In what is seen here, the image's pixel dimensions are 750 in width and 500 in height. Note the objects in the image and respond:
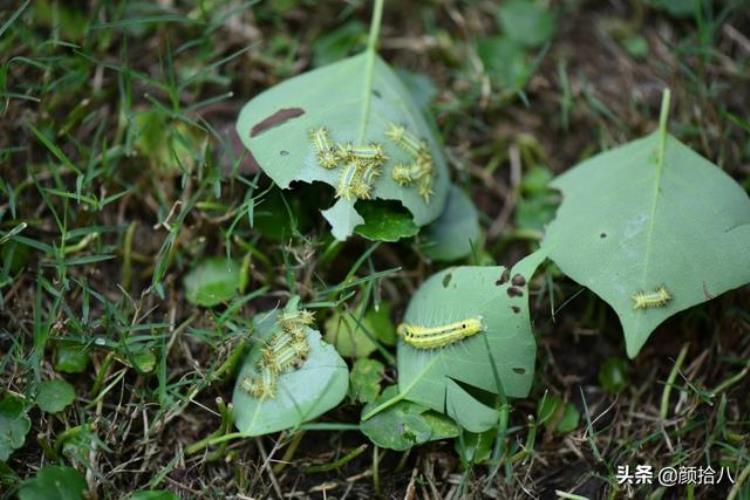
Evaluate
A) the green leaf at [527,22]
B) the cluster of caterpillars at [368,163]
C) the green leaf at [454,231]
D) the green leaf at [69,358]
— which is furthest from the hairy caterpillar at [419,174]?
the green leaf at [69,358]

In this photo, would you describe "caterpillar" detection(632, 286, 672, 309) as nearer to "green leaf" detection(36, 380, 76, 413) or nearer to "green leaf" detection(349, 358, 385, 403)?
"green leaf" detection(349, 358, 385, 403)

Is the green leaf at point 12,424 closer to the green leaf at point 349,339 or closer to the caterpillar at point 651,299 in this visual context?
the green leaf at point 349,339

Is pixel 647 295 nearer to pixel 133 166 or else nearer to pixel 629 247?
pixel 629 247

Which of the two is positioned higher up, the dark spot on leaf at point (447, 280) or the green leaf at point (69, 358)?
the dark spot on leaf at point (447, 280)

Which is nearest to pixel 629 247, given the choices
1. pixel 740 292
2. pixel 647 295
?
pixel 647 295

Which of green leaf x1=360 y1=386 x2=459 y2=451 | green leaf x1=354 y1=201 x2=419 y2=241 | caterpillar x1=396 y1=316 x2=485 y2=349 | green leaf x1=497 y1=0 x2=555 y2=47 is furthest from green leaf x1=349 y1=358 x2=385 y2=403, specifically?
green leaf x1=497 y1=0 x2=555 y2=47

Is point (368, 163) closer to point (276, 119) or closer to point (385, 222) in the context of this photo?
point (385, 222)

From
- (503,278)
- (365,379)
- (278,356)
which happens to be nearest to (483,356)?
(503,278)
